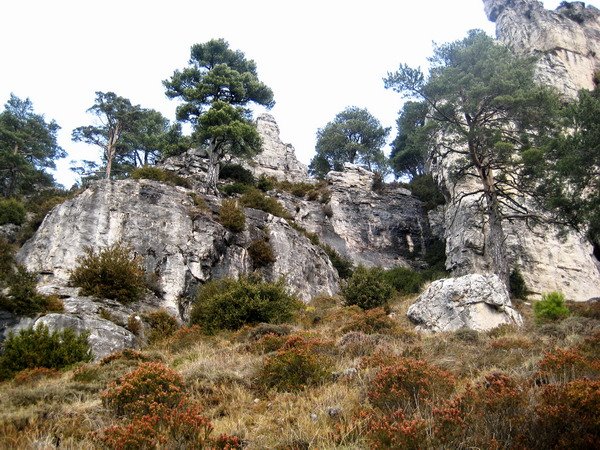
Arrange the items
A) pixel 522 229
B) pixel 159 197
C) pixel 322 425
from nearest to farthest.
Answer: pixel 322 425 < pixel 159 197 < pixel 522 229

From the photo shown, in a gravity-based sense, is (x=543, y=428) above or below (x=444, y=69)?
below

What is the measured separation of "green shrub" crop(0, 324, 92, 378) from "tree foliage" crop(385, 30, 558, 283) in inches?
605

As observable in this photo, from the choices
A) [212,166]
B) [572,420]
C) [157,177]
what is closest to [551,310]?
[572,420]

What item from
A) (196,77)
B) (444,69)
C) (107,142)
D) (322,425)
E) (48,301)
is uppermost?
(196,77)

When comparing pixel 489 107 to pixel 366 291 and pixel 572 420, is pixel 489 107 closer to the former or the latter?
pixel 366 291

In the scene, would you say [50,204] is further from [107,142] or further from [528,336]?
[528,336]

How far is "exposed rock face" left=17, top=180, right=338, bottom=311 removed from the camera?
17.6 meters

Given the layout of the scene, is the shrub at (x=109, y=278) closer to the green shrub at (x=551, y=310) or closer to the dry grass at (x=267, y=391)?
the dry grass at (x=267, y=391)

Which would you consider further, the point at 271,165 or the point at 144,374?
the point at 271,165

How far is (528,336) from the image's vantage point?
10211mm

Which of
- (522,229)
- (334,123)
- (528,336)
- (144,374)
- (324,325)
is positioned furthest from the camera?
(334,123)

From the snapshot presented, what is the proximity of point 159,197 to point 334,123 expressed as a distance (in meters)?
27.3

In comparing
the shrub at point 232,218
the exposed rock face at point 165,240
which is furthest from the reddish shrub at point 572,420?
the shrub at point 232,218

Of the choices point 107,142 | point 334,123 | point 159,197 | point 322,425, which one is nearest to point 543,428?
point 322,425
